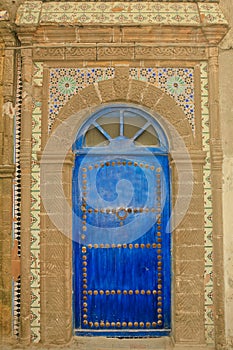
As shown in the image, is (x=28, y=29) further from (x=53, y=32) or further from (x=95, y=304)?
(x=95, y=304)

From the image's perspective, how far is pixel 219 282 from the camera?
15.2ft

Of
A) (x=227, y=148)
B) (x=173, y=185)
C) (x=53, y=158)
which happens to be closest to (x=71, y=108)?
(x=53, y=158)

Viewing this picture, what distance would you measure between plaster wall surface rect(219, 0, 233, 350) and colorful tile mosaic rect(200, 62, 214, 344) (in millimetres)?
163

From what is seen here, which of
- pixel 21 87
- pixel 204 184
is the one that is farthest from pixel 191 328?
pixel 21 87

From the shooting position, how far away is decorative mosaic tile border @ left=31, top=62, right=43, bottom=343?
466cm

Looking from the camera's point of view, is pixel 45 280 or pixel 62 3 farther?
pixel 62 3

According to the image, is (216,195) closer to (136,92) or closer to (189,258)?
(189,258)

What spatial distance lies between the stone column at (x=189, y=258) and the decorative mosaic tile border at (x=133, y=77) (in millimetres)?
631

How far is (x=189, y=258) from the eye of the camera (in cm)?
467

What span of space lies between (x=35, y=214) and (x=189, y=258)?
1771 millimetres

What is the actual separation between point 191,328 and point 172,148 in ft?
6.49

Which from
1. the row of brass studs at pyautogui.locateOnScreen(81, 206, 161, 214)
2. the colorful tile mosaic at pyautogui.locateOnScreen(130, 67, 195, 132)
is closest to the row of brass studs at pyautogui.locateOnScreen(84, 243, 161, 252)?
the row of brass studs at pyautogui.locateOnScreen(81, 206, 161, 214)

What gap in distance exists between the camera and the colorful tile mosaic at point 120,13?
4840 millimetres

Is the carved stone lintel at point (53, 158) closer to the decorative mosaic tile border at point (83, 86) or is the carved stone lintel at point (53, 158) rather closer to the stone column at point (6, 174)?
the decorative mosaic tile border at point (83, 86)
